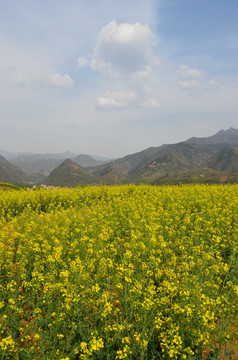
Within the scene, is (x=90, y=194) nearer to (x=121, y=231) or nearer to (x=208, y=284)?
(x=121, y=231)

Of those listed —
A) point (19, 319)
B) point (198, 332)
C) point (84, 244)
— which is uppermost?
point (84, 244)

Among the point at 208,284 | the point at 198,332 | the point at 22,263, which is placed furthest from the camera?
the point at 22,263

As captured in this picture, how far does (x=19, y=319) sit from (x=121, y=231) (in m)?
3.75

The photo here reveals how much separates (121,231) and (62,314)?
3.96 m

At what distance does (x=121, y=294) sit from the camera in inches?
158

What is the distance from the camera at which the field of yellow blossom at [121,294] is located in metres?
3.10

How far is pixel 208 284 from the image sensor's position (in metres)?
3.75

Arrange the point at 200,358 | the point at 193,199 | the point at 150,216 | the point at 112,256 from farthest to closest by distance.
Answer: the point at 193,199 < the point at 150,216 < the point at 112,256 < the point at 200,358

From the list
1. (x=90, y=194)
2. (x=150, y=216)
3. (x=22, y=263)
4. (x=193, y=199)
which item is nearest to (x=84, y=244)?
(x=22, y=263)

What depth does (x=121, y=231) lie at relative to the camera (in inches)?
278

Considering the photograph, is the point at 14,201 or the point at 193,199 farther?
the point at 14,201

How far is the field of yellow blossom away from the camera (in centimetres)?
310

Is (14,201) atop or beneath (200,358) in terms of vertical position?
atop

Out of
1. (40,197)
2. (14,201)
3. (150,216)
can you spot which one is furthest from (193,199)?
(14,201)
